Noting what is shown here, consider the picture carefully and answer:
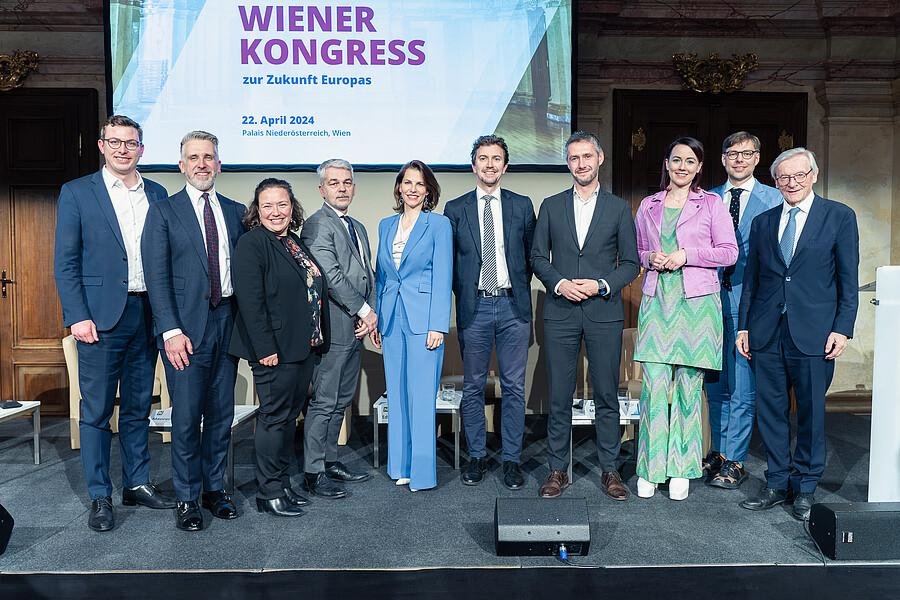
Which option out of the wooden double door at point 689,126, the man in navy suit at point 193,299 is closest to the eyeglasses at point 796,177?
the man in navy suit at point 193,299

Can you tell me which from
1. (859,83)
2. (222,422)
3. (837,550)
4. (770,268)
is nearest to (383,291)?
(222,422)

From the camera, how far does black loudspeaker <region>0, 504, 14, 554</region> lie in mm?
3219

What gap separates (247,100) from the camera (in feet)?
18.8

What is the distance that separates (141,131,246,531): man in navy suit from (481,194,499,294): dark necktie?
116cm

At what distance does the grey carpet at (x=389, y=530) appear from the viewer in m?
3.17

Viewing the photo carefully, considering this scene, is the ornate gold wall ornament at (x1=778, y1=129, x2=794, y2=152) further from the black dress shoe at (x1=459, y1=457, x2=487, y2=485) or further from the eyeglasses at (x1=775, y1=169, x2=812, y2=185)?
the black dress shoe at (x1=459, y1=457, x2=487, y2=485)

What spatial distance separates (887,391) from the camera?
3578 mm

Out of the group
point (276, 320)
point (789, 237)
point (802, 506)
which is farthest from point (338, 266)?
point (802, 506)

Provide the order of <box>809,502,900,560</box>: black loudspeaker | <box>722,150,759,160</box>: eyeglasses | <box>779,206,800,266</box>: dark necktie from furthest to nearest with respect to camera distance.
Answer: <box>722,150,759,160</box>: eyeglasses, <box>779,206,800,266</box>: dark necktie, <box>809,502,900,560</box>: black loudspeaker

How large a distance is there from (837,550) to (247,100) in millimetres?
4424

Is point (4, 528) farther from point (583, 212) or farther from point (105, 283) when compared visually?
point (583, 212)

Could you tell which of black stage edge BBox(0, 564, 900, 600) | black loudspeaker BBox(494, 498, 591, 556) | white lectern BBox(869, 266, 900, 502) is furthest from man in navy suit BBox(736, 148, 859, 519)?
black loudspeaker BBox(494, 498, 591, 556)

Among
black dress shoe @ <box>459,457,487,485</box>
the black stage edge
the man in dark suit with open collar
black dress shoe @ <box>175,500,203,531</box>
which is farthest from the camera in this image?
black dress shoe @ <box>459,457,487,485</box>

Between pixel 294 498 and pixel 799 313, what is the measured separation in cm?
232
